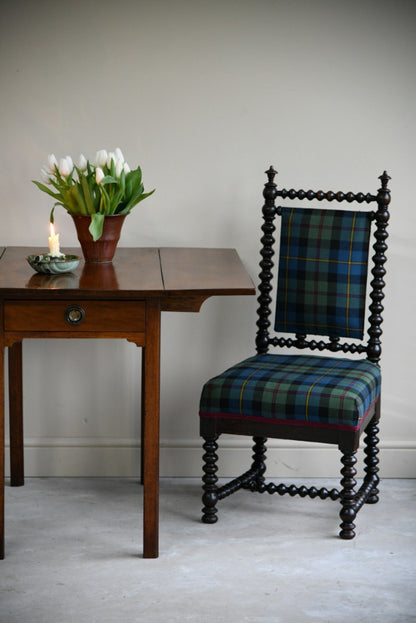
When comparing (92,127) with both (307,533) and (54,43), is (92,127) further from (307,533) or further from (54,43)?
(307,533)

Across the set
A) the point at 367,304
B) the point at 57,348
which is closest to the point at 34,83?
the point at 57,348

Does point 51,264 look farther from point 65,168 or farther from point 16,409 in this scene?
point 16,409

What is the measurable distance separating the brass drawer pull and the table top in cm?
5

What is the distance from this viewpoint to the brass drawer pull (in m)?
2.48

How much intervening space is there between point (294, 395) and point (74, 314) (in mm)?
722

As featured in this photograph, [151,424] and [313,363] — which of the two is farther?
[313,363]

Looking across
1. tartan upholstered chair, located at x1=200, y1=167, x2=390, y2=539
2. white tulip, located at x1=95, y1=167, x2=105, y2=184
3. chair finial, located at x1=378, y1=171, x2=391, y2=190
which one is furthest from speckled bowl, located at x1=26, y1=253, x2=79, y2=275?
chair finial, located at x1=378, y1=171, x2=391, y2=190

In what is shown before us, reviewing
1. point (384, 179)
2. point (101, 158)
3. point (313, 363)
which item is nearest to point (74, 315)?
point (101, 158)

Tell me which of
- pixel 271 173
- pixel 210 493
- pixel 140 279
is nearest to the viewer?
pixel 140 279

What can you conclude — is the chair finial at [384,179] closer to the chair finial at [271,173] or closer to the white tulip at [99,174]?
the chair finial at [271,173]

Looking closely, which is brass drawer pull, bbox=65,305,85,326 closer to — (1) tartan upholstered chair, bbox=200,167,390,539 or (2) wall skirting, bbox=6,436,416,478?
(1) tartan upholstered chair, bbox=200,167,390,539

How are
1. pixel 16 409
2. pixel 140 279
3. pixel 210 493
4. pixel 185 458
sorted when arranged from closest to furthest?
pixel 140 279 < pixel 210 493 < pixel 16 409 < pixel 185 458

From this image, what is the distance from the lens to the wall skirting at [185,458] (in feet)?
10.9

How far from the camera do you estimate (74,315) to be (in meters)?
2.48
